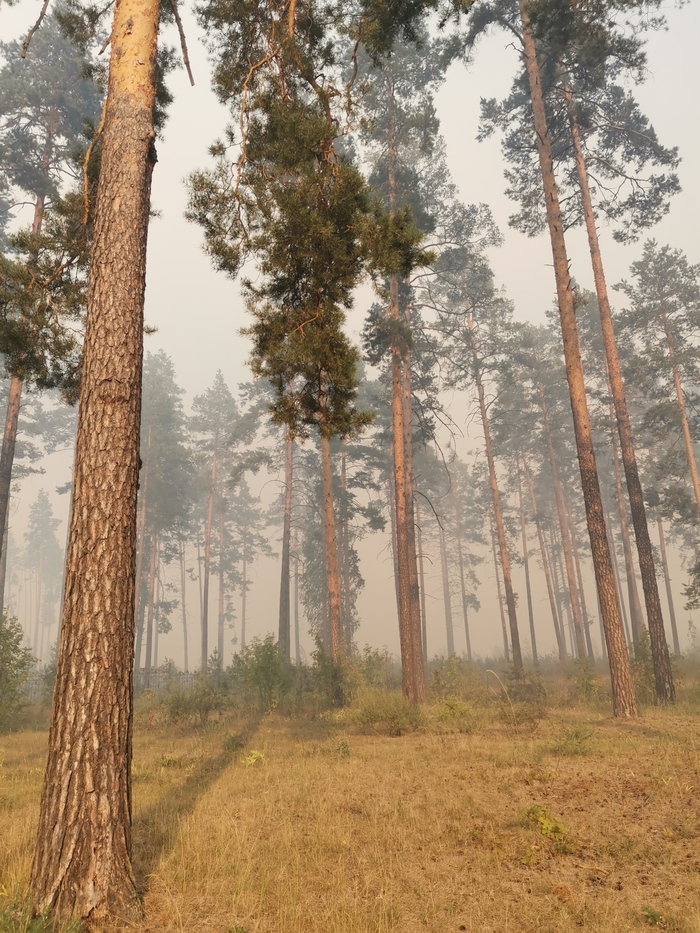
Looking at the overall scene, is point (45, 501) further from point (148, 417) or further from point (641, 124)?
point (641, 124)

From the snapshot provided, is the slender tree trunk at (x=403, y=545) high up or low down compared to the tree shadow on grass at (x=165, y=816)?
up

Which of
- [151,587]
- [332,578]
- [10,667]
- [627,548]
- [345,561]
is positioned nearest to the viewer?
[10,667]

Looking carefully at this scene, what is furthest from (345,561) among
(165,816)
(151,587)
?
(165,816)

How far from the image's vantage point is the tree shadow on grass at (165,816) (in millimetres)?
4680

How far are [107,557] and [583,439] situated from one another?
32.9ft

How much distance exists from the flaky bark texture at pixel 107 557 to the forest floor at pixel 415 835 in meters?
0.38

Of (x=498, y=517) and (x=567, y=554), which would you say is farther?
(x=567, y=554)

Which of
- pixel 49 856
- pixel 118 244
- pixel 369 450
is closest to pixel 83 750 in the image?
pixel 49 856

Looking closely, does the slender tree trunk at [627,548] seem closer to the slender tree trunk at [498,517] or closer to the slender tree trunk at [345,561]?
the slender tree trunk at [498,517]

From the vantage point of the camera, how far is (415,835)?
5.21 meters

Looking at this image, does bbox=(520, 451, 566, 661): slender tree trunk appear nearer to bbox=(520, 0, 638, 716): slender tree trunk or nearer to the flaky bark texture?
bbox=(520, 0, 638, 716): slender tree trunk

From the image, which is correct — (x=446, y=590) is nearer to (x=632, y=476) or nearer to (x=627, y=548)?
(x=627, y=548)

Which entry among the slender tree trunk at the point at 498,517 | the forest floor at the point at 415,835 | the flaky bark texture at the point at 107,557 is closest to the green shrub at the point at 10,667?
the forest floor at the point at 415,835

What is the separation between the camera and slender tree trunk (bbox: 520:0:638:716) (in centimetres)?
1090
